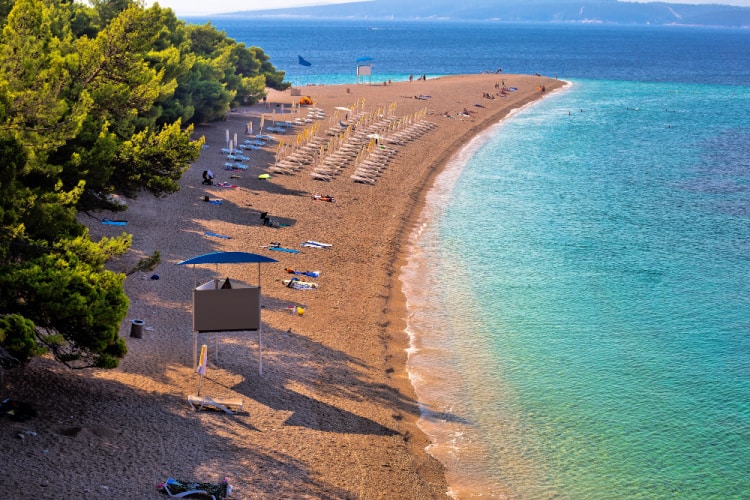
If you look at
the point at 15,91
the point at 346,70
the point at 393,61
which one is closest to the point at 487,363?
the point at 15,91

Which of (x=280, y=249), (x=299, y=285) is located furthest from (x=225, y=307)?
(x=280, y=249)

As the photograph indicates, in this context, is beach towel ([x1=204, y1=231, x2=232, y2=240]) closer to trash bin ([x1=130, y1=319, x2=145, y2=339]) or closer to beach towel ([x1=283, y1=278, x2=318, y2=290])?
beach towel ([x1=283, y1=278, x2=318, y2=290])

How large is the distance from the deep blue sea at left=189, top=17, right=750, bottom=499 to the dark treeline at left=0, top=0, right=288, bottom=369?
Result: 7430 mm

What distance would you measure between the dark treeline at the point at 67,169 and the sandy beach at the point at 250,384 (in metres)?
1.27

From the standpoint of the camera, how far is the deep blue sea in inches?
696

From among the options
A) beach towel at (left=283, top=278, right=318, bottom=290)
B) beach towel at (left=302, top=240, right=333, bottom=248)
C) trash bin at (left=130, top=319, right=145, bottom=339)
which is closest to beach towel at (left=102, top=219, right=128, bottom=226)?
beach towel at (left=302, top=240, right=333, bottom=248)

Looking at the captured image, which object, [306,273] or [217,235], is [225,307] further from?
[217,235]

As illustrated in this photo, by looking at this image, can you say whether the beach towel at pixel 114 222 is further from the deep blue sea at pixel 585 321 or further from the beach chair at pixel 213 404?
the beach chair at pixel 213 404

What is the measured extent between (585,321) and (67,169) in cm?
1507

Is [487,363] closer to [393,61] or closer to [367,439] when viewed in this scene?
[367,439]

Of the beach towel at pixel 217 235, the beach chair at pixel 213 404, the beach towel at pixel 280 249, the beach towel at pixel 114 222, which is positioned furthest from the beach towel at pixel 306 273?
the beach chair at pixel 213 404

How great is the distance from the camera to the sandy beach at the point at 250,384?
14.4 meters

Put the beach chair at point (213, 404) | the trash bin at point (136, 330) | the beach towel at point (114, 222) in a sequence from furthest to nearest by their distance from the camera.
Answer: the beach towel at point (114, 222) → the trash bin at point (136, 330) → the beach chair at point (213, 404)

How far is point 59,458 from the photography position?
13938mm
